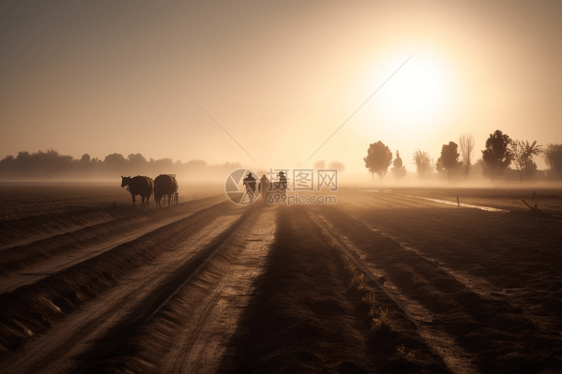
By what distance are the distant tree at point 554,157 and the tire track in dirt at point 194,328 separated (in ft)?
487

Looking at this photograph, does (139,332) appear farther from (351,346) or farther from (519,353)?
(519,353)

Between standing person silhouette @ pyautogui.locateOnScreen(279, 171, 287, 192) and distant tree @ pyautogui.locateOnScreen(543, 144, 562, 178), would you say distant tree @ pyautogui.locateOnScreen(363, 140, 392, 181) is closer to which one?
distant tree @ pyautogui.locateOnScreen(543, 144, 562, 178)

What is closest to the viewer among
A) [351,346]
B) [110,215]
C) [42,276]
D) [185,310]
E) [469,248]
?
[351,346]

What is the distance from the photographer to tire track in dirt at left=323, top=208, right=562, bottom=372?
20.5 ft

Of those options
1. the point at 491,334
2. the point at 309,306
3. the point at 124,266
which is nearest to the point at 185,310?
the point at 309,306

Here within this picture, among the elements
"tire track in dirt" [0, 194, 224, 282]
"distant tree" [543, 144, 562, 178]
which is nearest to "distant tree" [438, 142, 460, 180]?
"distant tree" [543, 144, 562, 178]

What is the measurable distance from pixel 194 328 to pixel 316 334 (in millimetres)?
2569

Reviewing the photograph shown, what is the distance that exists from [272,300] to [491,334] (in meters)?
4.80

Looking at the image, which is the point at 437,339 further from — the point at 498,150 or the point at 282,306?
the point at 498,150

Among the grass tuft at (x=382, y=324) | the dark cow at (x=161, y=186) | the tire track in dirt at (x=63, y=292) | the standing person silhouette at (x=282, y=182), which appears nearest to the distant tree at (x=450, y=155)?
the standing person silhouette at (x=282, y=182)

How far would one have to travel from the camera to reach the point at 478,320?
8.18 m

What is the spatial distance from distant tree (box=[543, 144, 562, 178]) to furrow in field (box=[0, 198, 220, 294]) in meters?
146

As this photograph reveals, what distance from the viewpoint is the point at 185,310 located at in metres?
8.65

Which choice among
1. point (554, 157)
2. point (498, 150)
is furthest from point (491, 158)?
point (554, 157)
